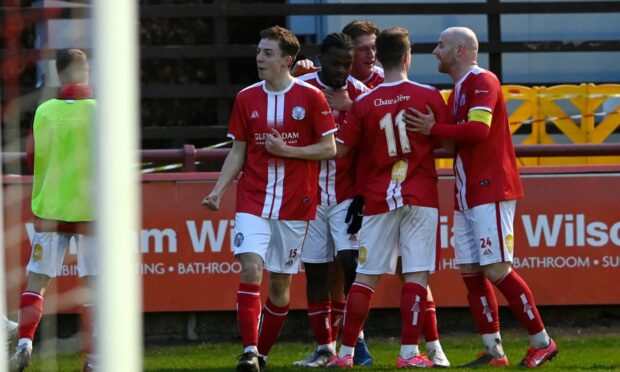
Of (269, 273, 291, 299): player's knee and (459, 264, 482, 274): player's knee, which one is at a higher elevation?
(459, 264, 482, 274): player's knee

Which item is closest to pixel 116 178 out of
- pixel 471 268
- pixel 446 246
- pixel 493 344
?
pixel 471 268

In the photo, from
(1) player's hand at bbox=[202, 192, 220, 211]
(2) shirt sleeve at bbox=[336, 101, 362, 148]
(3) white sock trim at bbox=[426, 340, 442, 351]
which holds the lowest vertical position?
(3) white sock trim at bbox=[426, 340, 442, 351]

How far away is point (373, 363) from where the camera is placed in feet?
26.6

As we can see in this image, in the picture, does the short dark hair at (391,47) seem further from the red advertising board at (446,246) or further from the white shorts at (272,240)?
the red advertising board at (446,246)

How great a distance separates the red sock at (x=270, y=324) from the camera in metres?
7.64

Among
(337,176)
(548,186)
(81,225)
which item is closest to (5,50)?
(81,225)

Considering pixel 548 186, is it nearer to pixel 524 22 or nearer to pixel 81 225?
pixel 81 225

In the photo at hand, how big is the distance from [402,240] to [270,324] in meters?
0.93

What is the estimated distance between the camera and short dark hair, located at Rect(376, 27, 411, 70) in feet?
24.4

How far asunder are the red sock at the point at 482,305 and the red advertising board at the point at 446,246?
5.79 ft

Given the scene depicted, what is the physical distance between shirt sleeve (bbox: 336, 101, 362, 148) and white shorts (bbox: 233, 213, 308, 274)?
539 mm

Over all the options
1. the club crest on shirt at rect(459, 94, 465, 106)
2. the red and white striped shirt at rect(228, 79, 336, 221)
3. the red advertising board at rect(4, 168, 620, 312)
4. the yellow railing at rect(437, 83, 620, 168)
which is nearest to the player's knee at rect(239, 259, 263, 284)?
the red and white striped shirt at rect(228, 79, 336, 221)

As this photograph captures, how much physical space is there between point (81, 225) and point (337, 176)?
1.64 metres

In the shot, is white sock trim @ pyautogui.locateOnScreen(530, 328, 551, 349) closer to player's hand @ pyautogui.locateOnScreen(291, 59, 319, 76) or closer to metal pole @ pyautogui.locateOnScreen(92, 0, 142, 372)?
player's hand @ pyautogui.locateOnScreen(291, 59, 319, 76)
